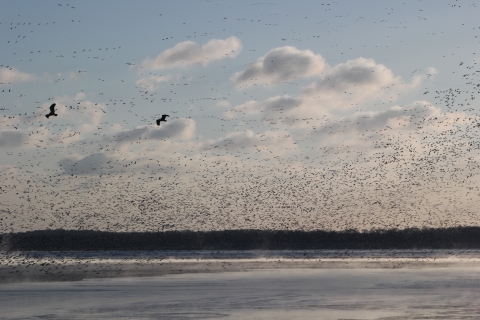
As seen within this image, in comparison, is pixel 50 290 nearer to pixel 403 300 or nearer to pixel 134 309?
pixel 134 309

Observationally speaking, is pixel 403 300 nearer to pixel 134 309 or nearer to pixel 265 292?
pixel 265 292

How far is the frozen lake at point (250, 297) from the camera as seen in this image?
3388 centimetres

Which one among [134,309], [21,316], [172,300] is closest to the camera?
[21,316]

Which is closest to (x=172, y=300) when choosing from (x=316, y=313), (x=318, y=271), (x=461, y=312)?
(x=316, y=313)

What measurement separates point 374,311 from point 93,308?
40.9 feet

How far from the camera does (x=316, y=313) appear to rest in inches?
1345

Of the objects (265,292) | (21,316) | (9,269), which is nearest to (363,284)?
(265,292)

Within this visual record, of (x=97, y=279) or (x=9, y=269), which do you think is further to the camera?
(x=9, y=269)

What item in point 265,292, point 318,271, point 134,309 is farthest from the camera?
point 318,271

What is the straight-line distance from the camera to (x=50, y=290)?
44.4m

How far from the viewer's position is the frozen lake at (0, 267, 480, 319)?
33.9m

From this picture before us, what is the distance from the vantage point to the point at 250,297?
4072cm

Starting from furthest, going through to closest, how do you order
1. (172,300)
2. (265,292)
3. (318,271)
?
1. (318,271)
2. (265,292)
3. (172,300)

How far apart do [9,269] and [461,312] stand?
41.3 metres
